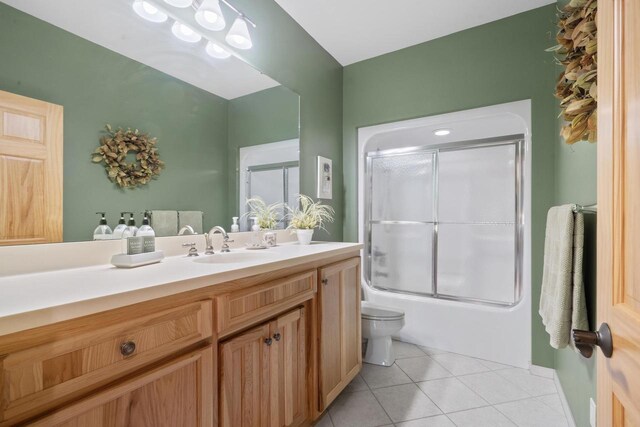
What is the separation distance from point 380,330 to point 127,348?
178 cm

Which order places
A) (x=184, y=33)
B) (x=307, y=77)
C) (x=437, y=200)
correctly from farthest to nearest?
(x=437, y=200)
(x=307, y=77)
(x=184, y=33)

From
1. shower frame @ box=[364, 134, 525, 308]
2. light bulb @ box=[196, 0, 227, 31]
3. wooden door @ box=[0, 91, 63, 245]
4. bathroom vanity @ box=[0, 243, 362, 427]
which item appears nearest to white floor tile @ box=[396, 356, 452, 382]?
shower frame @ box=[364, 134, 525, 308]

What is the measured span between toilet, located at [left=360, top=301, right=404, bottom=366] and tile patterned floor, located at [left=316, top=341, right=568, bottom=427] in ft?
0.22

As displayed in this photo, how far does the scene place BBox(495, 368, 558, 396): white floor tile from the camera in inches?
75.4

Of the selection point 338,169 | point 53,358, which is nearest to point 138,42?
point 53,358

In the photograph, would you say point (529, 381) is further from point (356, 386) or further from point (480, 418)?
point (356, 386)

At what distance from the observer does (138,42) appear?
4.41 ft

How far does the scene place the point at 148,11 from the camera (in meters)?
1.38

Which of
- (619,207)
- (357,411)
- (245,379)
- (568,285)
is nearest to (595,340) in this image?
(619,207)

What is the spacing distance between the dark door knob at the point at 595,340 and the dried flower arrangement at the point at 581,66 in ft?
2.33

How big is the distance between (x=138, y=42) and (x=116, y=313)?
1233 millimetres

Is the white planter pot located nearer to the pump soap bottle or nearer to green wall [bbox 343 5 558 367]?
green wall [bbox 343 5 558 367]

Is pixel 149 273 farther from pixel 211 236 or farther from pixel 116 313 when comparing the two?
pixel 211 236

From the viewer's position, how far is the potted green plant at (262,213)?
1949 millimetres
